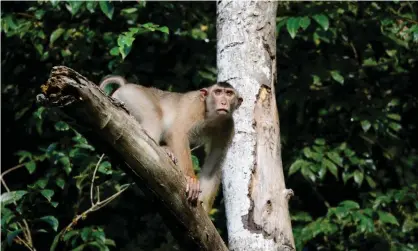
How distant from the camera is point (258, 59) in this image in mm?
6188

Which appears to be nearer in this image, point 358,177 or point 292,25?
point 292,25

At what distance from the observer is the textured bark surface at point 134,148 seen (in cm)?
383

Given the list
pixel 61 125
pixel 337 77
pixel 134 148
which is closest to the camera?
pixel 134 148

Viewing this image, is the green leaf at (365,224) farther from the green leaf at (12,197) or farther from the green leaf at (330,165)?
the green leaf at (12,197)

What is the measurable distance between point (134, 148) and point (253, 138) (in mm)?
1894

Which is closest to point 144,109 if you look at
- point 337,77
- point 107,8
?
point 107,8

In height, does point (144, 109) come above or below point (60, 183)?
above

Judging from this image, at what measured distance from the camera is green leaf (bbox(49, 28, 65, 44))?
27.3ft

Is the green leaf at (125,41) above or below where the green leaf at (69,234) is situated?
above

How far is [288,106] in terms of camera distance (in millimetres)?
8672

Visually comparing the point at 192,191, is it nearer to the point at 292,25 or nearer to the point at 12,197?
the point at 12,197

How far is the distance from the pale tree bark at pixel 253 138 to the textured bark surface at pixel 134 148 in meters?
0.69

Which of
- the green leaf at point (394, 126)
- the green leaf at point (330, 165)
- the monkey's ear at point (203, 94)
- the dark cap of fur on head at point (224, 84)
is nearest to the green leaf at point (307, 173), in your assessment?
the green leaf at point (330, 165)

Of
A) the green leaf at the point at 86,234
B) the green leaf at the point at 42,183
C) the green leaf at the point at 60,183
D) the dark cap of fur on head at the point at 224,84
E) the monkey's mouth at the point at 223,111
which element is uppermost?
the dark cap of fur on head at the point at 224,84
